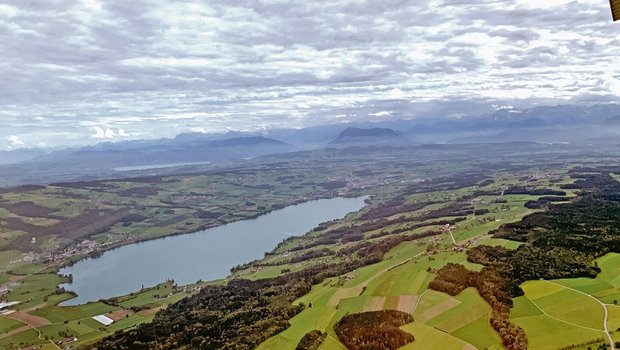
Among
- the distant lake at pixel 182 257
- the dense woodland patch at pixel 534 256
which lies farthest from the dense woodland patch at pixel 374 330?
the distant lake at pixel 182 257

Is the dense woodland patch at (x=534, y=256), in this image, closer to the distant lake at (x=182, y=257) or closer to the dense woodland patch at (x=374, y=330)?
the dense woodland patch at (x=374, y=330)

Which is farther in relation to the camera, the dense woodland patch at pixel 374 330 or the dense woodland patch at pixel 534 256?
the dense woodland patch at pixel 534 256

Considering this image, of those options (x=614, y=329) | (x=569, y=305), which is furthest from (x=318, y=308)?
(x=614, y=329)

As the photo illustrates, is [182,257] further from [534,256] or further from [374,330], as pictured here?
[374,330]

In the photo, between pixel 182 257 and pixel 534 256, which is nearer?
pixel 534 256

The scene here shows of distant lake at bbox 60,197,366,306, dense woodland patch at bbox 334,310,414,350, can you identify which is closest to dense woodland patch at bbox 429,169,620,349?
→ dense woodland patch at bbox 334,310,414,350

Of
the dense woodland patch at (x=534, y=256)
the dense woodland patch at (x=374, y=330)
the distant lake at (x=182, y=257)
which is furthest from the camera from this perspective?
the distant lake at (x=182, y=257)

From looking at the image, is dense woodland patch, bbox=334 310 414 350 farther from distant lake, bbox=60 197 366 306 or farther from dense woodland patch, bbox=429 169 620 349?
distant lake, bbox=60 197 366 306

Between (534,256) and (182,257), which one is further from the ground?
(534,256)

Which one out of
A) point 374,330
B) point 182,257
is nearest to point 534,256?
point 374,330
